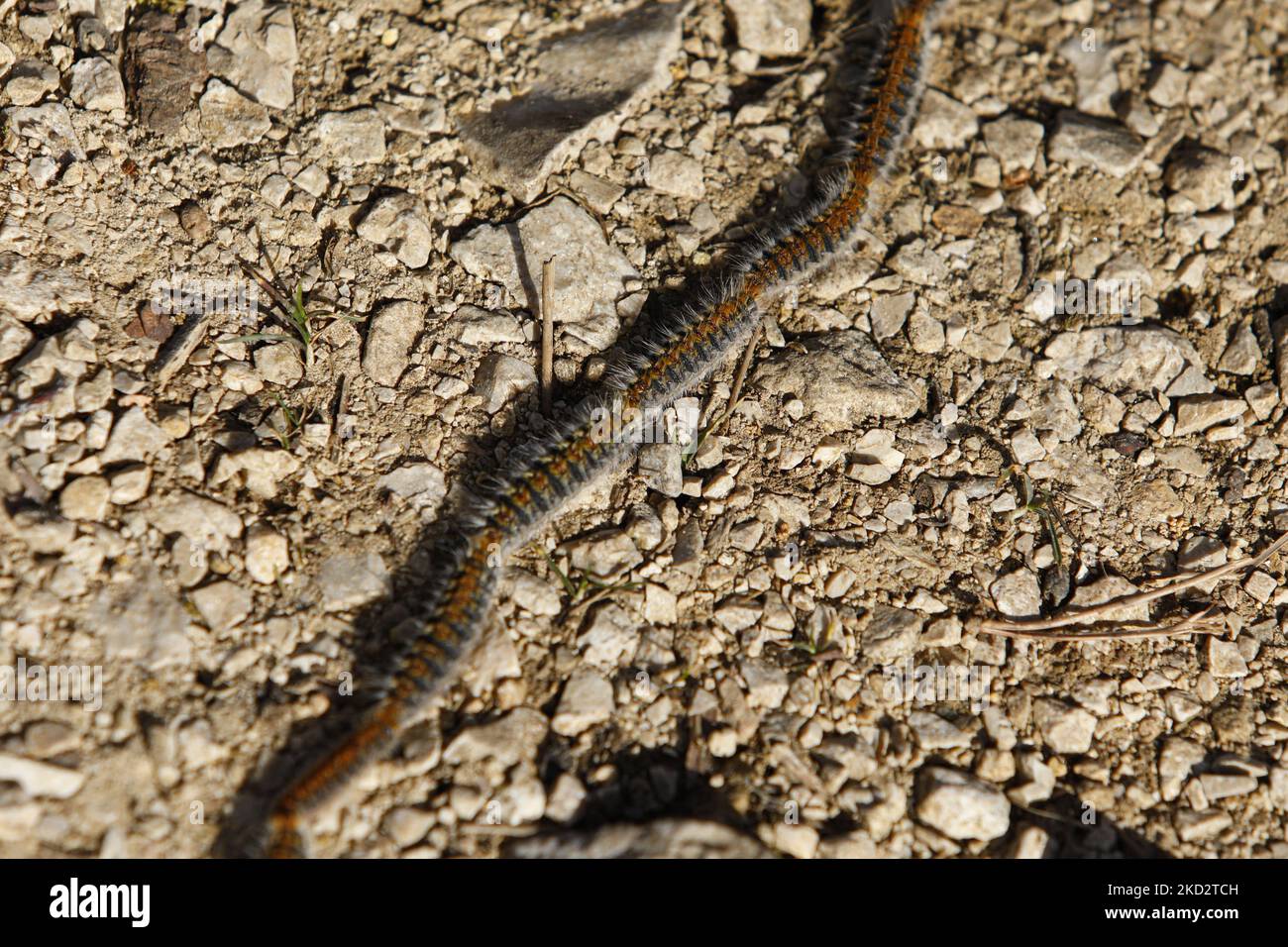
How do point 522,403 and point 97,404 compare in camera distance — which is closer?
point 97,404

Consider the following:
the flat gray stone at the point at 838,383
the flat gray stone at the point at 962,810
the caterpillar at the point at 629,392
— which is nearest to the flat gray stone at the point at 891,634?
the flat gray stone at the point at 962,810

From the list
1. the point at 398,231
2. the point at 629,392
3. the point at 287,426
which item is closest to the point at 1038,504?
the point at 629,392

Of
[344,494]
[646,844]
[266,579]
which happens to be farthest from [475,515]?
[646,844]

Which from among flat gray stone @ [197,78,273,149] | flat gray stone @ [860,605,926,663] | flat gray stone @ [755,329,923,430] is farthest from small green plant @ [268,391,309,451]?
flat gray stone @ [860,605,926,663]

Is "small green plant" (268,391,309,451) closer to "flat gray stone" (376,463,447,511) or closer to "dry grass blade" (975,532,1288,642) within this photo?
"flat gray stone" (376,463,447,511)

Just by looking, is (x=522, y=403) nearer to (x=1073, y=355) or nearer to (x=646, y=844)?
(x=646, y=844)

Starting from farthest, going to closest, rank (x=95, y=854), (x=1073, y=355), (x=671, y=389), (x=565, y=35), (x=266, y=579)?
(x=565, y=35) → (x=1073, y=355) → (x=671, y=389) → (x=266, y=579) → (x=95, y=854)

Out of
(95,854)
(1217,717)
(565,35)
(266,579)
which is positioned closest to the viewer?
(95,854)
